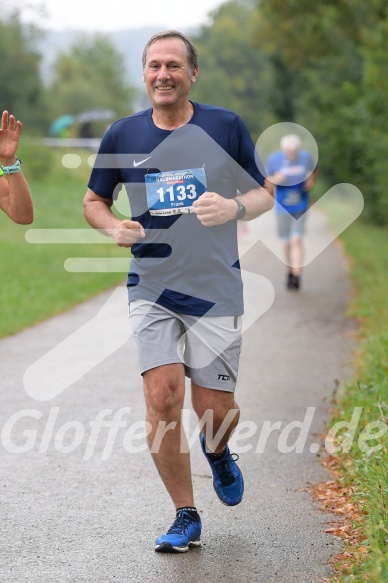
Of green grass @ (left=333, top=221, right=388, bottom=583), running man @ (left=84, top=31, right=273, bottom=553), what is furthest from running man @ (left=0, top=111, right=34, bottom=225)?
green grass @ (left=333, top=221, right=388, bottom=583)

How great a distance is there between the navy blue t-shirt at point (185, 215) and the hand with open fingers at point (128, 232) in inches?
5.4

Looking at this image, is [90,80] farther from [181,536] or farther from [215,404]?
[181,536]

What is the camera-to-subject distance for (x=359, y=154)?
32.3m

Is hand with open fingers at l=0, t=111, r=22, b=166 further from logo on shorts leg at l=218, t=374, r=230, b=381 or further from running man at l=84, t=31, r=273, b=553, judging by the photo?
logo on shorts leg at l=218, t=374, r=230, b=381

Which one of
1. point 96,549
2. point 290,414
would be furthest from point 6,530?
point 290,414

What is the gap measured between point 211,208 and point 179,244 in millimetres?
294

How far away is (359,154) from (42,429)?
2554 cm

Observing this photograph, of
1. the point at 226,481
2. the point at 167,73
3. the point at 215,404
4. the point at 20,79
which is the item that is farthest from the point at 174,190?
the point at 20,79

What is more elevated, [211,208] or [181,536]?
[211,208]

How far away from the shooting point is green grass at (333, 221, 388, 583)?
4.63m

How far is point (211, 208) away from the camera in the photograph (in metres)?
5.11

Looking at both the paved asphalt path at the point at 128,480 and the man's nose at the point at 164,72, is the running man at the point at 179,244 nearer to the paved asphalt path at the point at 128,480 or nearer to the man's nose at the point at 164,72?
the man's nose at the point at 164,72

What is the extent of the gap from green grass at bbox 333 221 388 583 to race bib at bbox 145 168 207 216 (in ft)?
4.52

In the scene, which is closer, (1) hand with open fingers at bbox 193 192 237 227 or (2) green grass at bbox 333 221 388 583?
(2) green grass at bbox 333 221 388 583
